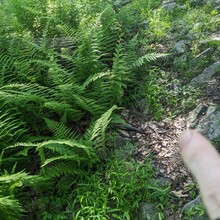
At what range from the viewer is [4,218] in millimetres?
2865

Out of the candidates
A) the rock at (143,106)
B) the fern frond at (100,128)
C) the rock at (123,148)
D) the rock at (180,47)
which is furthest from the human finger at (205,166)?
the rock at (180,47)

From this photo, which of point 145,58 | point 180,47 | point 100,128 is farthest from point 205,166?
point 180,47

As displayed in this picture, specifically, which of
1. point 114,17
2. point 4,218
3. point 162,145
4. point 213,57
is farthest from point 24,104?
point 213,57

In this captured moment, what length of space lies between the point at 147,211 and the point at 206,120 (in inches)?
46.6

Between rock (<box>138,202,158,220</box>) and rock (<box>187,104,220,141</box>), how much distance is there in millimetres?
910

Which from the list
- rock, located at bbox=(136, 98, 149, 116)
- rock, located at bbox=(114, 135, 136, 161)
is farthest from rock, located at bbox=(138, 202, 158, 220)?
rock, located at bbox=(136, 98, 149, 116)

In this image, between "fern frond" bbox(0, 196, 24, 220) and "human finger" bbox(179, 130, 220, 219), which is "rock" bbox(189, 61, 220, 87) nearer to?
"fern frond" bbox(0, 196, 24, 220)

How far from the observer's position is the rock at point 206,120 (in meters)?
3.18

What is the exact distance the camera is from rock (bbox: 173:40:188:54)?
425 cm

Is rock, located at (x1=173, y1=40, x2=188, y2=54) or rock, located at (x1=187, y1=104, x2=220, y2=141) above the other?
rock, located at (x1=173, y1=40, x2=188, y2=54)

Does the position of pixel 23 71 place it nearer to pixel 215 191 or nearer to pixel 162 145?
pixel 162 145

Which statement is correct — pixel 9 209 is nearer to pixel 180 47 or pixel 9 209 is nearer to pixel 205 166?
pixel 205 166

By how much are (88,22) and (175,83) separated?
186cm

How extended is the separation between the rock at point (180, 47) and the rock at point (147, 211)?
7.36ft
